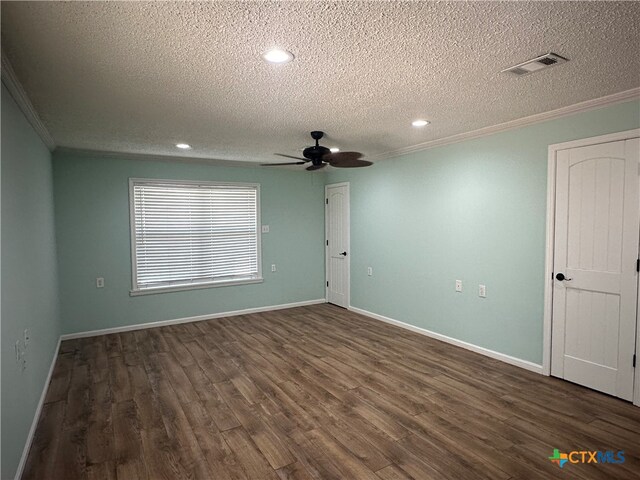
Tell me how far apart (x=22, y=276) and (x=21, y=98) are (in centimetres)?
125

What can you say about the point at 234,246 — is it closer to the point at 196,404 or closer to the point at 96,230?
the point at 96,230

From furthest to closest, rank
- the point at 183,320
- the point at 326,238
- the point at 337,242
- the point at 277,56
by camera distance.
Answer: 1. the point at 326,238
2. the point at 337,242
3. the point at 183,320
4. the point at 277,56

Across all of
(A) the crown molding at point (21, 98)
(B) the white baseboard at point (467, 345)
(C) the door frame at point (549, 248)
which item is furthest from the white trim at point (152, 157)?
(C) the door frame at point (549, 248)

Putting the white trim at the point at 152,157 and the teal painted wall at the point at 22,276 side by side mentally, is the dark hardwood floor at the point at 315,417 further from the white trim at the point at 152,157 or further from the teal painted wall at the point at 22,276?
the white trim at the point at 152,157

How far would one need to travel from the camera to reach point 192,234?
543 cm

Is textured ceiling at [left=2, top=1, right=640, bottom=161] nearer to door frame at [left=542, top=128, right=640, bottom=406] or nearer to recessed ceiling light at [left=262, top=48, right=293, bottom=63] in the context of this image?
recessed ceiling light at [left=262, top=48, right=293, bottom=63]

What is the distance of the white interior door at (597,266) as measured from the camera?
112 inches

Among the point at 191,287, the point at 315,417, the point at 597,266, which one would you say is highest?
the point at 597,266

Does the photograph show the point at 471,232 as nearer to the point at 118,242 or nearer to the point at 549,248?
the point at 549,248

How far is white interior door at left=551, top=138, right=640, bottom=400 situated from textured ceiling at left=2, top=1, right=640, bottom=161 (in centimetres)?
62

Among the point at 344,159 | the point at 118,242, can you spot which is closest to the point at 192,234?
the point at 118,242

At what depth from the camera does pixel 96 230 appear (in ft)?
15.6

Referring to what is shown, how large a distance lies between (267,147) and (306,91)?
1.97 meters

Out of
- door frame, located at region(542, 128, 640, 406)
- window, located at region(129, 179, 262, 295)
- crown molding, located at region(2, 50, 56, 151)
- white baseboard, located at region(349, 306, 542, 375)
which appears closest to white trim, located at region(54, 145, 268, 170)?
window, located at region(129, 179, 262, 295)
